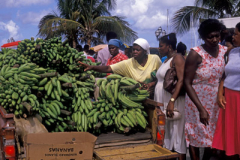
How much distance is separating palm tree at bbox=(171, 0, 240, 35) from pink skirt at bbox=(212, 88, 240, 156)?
15730 mm

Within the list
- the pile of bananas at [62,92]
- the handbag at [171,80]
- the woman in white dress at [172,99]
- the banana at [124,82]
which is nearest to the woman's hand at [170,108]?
the woman in white dress at [172,99]

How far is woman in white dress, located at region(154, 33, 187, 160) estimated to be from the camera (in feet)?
12.9

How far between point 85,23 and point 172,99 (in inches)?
769

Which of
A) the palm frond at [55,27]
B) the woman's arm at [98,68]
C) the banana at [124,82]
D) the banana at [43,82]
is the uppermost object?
the palm frond at [55,27]

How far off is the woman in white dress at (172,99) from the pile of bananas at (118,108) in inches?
15.2

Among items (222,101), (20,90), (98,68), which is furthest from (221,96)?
(20,90)

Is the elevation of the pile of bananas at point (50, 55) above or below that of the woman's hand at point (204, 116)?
above

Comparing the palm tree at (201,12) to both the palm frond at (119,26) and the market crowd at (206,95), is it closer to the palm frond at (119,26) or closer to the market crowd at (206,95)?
the palm frond at (119,26)

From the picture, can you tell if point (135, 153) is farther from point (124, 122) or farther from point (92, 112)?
point (92, 112)

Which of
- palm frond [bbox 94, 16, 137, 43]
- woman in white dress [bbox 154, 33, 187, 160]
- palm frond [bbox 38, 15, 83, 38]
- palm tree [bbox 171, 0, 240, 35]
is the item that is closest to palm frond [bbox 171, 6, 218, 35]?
palm tree [bbox 171, 0, 240, 35]

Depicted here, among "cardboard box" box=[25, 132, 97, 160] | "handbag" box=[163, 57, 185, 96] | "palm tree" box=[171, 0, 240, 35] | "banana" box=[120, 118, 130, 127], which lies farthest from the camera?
"palm tree" box=[171, 0, 240, 35]

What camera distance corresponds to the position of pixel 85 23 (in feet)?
73.5

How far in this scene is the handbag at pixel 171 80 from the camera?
3992 millimetres

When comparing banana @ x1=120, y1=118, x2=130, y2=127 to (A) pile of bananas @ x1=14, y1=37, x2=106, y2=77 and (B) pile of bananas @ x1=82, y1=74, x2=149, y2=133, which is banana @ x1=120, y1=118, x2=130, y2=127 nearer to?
(B) pile of bananas @ x1=82, y1=74, x2=149, y2=133
